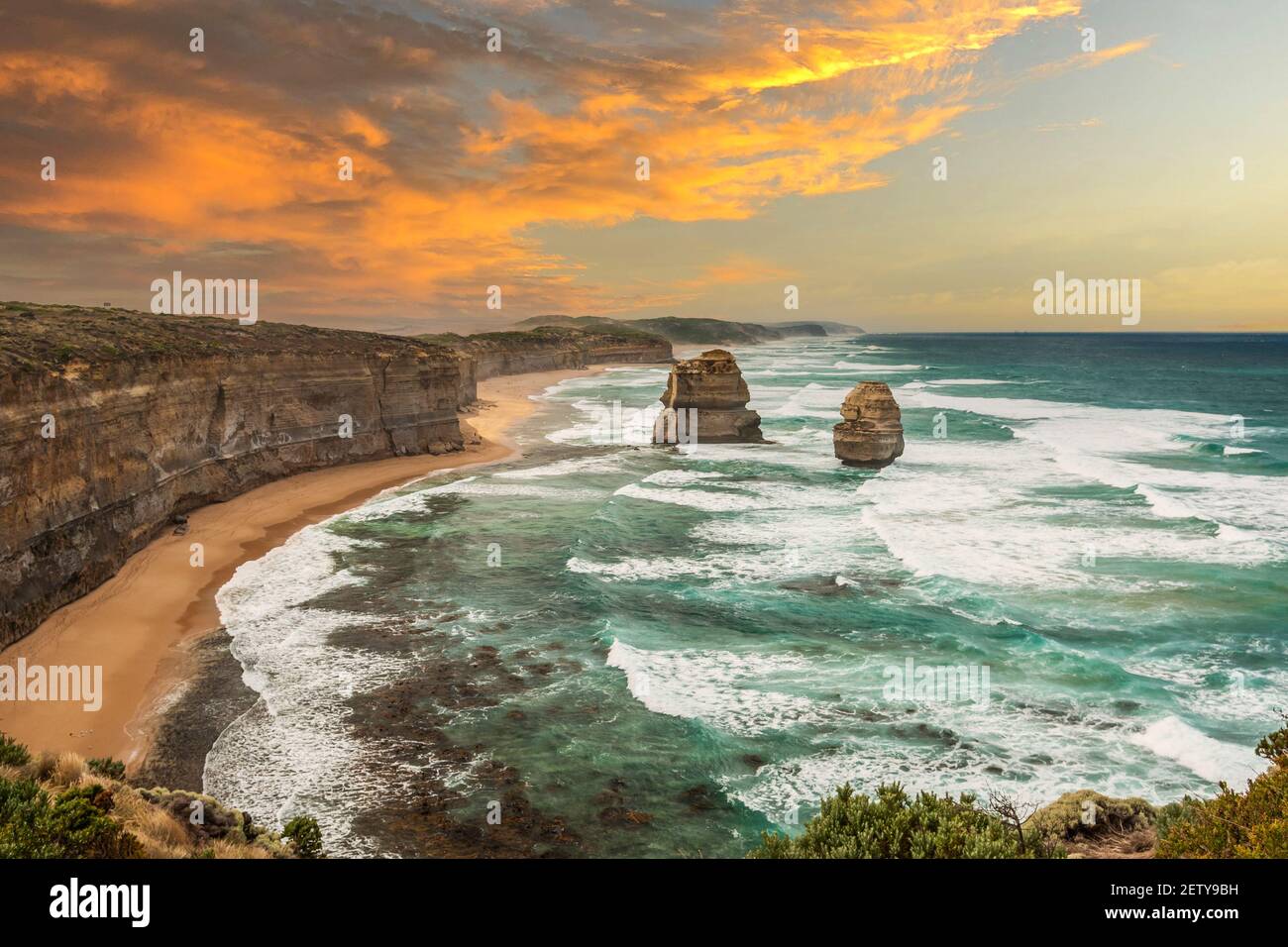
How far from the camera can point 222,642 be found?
65.4 feet

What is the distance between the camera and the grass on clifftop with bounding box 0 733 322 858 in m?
7.54

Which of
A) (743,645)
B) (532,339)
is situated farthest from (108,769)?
(532,339)

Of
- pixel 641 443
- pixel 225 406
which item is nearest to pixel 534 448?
pixel 641 443

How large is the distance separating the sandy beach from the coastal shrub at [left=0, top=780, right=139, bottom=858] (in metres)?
7.40

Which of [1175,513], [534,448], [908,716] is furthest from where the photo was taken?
[534,448]

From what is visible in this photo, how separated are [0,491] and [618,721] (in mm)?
16765

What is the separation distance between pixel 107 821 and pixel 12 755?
12.6ft

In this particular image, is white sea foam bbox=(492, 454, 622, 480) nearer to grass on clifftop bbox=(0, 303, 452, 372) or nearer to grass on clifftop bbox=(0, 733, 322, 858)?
grass on clifftop bbox=(0, 303, 452, 372)

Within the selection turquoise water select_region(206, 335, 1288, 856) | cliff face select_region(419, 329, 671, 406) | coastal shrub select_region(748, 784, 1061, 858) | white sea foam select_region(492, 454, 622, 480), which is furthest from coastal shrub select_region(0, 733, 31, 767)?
cliff face select_region(419, 329, 671, 406)

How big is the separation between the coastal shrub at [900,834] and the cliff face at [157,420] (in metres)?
20.2

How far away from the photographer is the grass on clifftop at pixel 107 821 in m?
7.54

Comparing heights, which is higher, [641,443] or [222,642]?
[641,443]
